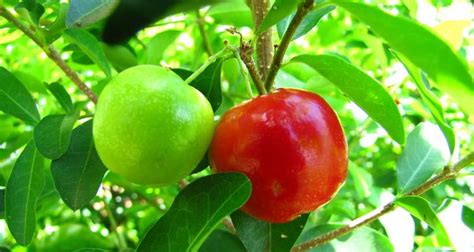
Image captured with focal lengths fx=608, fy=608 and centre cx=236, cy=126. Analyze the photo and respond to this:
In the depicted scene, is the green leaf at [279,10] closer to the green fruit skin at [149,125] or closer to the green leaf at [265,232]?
the green fruit skin at [149,125]

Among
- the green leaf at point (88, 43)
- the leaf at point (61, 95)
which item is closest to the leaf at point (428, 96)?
the green leaf at point (88, 43)

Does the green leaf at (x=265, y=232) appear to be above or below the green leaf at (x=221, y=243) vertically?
above

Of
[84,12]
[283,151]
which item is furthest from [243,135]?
[84,12]

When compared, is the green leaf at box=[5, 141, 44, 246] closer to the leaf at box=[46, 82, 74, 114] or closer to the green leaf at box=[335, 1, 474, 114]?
the leaf at box=[46, 82, 74, 114]

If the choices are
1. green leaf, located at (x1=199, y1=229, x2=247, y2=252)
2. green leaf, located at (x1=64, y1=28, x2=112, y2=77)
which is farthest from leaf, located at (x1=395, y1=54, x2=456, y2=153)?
green leaf, located at (x1=64, y1=28, x2=112, y2=77)

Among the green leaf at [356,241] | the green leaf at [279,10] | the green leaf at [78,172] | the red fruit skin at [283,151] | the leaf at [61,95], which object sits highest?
the green leaf at [279,10]
